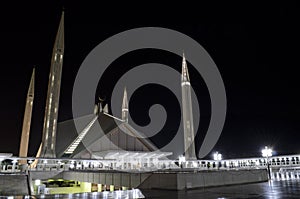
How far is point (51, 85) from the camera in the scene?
92.6 feet

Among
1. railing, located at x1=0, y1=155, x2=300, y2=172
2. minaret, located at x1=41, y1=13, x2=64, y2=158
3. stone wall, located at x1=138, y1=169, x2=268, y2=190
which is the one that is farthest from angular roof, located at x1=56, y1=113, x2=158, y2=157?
stone wall, located at x1=138, y1=169, x2=268, y2=190

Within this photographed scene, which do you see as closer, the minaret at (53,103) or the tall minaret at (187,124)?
the minaret at (53,103)

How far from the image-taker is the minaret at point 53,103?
81.7ft

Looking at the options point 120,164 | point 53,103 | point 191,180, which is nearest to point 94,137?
point 53,103

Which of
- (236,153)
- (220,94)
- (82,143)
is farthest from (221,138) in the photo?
(82,143)

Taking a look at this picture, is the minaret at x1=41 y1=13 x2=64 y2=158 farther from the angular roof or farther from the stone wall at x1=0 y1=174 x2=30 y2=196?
the stone wall at x1=0 y1=174 x2=30 y2=196

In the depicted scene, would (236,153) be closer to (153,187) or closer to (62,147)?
(62,147)

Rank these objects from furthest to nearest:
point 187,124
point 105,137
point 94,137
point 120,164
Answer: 1. point 187,124
2. point 94,137
3. point 105,137
4. point 120,164

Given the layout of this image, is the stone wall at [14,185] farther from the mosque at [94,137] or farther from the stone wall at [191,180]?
the mosque at [94,137]

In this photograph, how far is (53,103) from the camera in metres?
27.2

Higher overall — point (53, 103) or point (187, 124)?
point (53, 103)

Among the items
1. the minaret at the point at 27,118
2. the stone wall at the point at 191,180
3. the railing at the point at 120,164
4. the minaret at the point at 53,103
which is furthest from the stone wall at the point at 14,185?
the minaret at the point at 27,118

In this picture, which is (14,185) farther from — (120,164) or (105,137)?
(105,137)

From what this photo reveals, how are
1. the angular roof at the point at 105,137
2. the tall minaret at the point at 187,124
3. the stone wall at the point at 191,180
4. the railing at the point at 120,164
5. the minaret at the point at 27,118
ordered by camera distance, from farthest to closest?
the minaret at the point at 27,118
the tall minaret at the point at 187,124
the angular roof at the point at 105,137
the railing at the point at 120,164
the stone wall at the point at 191,180
